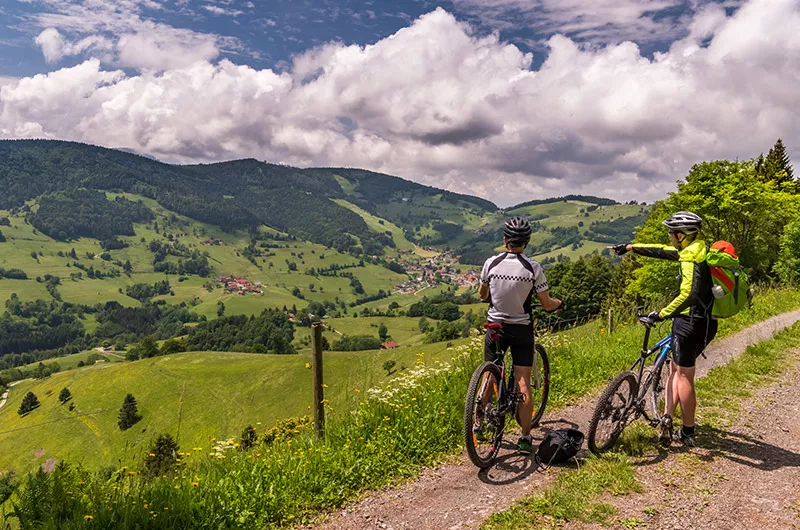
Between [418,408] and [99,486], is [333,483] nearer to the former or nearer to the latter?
[418,408]

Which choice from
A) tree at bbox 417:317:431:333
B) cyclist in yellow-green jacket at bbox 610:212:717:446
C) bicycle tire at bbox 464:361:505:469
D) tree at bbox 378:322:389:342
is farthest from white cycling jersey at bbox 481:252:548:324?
tree at bbox 417:317:431:333

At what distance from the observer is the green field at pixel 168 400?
274 feet

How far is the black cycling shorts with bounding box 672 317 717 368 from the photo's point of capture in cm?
612

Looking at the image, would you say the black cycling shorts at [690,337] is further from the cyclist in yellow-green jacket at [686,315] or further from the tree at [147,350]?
the tree at [147,350]

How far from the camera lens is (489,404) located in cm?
623

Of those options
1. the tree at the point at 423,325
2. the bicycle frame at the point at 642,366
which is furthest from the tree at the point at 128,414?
the bicycle frame at the point at 642,366

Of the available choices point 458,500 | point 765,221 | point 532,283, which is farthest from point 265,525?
point 765,221

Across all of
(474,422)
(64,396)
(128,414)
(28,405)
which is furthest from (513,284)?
(28,405)

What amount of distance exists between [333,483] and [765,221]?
4639cm

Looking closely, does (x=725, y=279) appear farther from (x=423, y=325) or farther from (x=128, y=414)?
(x=423, y=325)

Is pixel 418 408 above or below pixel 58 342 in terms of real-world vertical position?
above

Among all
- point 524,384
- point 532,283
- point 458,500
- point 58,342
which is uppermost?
point 532,283

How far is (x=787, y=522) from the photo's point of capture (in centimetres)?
474

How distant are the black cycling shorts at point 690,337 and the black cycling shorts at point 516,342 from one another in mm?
2080
